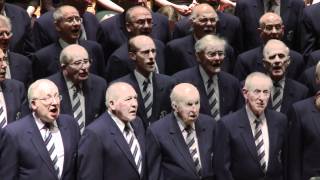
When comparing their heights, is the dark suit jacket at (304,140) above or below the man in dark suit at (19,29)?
below

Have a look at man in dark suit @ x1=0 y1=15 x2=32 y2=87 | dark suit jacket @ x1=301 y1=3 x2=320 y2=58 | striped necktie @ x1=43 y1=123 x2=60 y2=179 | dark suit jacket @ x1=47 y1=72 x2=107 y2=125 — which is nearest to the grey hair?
dark suit jacket @ x1=47 y1=72 x2=107 y2=125

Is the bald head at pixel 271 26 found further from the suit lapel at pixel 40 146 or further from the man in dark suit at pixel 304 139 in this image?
the suit lapel at pixel 40 146

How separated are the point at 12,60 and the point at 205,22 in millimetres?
1847

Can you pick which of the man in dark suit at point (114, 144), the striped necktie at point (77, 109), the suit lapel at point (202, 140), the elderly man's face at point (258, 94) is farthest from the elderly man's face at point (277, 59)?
the striped necktie at point (77, 109)

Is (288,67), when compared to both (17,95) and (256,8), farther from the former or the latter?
(17,95)

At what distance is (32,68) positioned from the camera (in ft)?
31.1

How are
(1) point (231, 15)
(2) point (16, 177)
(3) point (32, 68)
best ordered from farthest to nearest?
1. (1) point (231, 15)
2. (3) point (32, 68)
3. (2) point (16, 177)

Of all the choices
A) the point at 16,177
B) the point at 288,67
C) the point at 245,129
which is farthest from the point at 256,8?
the point at 16,177

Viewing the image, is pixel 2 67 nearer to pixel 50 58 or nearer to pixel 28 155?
pixel 50 58

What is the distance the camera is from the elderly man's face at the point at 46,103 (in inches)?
315

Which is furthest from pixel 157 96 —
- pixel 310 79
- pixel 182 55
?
pixel 310 79

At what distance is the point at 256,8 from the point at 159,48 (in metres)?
1.27

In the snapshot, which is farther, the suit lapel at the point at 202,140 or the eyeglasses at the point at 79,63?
the eyeglasses at the point at 79,63

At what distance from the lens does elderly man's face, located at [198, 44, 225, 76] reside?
9164 millimetres
